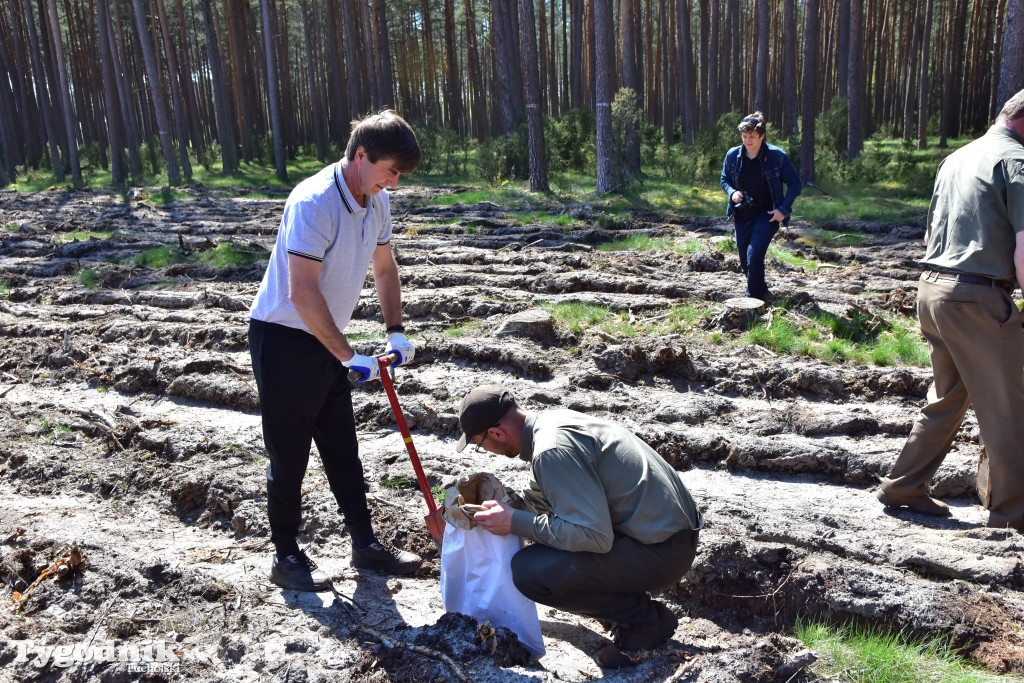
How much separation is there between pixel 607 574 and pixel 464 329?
4249 mm

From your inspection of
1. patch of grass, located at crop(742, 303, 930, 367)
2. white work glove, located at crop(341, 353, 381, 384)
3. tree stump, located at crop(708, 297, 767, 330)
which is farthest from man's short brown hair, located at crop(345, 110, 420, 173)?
tree stump, located at crop(708, 297, 767, 330)

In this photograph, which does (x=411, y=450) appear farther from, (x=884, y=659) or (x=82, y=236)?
(x=82, y=236)

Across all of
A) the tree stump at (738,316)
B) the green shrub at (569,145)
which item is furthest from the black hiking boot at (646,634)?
the green shrub at (569,145)

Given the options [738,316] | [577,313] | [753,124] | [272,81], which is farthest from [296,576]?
[272,81]

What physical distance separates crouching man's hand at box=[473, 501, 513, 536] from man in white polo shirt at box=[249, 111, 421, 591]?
0.68 m

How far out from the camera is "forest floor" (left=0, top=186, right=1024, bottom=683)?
10.0ft

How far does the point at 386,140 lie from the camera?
2.99 m

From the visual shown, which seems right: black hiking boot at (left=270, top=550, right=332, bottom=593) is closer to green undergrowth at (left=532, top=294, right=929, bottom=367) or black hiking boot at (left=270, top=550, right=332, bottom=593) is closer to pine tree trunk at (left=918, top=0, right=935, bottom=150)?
green undergrowth at (left=532, top=294, right=929, bottom=367)

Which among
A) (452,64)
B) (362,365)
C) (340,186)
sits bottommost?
(362,365)

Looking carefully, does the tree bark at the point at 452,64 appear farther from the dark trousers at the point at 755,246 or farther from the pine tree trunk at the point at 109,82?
the dark trousers at the point at 755,246

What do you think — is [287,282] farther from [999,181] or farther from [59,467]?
[999,181]

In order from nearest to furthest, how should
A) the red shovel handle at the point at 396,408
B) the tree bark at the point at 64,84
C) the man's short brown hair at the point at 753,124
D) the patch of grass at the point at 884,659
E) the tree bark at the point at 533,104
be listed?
the patch of grass at the point at 884,659 < the red shovel handle at the point at 396,408 < the man's short brown hair at the point at 753,124 < the tree bark at the point at 533,104 < the tree bark at the point at 64,84

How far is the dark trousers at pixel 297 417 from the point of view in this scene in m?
3.26

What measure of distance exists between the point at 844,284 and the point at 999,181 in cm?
474
